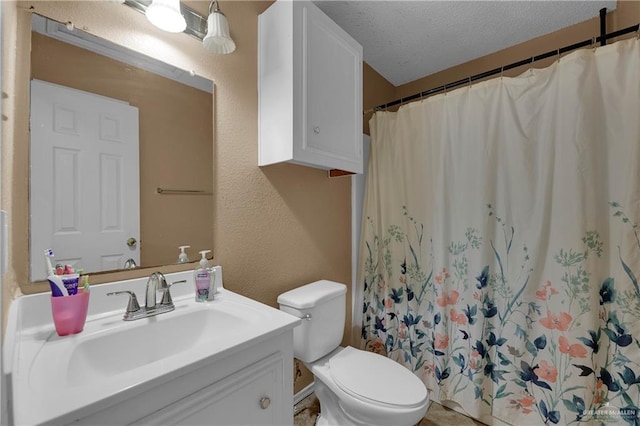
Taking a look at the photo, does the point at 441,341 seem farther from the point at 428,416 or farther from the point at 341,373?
the point at 341,373

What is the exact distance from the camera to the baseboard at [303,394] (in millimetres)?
1605

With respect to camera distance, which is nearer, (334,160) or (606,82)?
(606,82)

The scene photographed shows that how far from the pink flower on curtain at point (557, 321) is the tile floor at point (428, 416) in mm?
698

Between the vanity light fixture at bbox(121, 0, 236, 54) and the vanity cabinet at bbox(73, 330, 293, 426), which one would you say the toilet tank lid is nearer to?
the vanity cabinet at bbox(73, 330, 293, 426)

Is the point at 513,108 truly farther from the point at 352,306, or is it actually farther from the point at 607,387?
the point at 352,306

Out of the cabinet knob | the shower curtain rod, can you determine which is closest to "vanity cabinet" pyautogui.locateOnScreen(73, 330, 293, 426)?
the cabinet knob

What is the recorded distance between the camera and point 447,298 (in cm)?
167

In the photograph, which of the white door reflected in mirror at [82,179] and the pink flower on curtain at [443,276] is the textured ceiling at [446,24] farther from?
the pink flower on curtain at [443,276]

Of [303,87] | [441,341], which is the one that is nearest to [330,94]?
[303,87]

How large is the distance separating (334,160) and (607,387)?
163cm

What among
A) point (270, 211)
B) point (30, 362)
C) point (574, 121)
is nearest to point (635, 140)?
point (574, 121)

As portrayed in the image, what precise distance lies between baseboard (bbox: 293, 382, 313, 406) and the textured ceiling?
224 cm

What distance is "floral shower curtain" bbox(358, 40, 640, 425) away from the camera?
48.5 inches

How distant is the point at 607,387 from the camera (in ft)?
4.07
